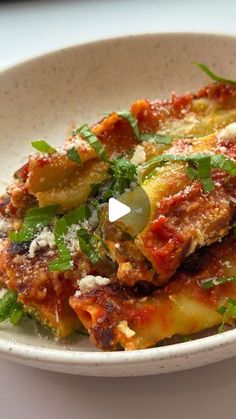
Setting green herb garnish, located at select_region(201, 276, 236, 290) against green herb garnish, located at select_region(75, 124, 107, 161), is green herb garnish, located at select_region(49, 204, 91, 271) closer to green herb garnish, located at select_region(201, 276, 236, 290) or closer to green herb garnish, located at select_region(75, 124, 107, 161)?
green herb garnish, located at select_region(75, 124, 107, 161)

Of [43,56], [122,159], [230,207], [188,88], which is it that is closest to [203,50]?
[188,88]

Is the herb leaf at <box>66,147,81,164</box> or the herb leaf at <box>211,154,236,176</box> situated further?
the herb leaf at <box>66,147,81,164</box>

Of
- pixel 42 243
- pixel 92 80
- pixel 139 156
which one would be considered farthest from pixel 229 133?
pixel 92 80

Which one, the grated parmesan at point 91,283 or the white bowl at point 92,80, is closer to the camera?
the grated parmesan at point 91,283

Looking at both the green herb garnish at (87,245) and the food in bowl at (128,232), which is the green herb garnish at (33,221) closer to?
the food in bowl at (128,232)

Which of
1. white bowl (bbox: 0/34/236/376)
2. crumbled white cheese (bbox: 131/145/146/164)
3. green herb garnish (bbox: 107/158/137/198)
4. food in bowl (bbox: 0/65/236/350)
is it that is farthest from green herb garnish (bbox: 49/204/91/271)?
white bowl (bbox: 0/34/236/376)

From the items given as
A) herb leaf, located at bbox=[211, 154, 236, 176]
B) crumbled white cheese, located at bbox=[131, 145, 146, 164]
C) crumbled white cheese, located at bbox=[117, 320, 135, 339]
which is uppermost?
herb leaf, located at bbox=[211, 154, 236, 176]

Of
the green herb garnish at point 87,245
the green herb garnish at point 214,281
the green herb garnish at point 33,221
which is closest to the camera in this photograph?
the green herb garnish at point 214,281

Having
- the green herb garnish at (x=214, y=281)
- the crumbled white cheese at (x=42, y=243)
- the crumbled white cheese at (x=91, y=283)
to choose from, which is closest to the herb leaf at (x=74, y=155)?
the crumbled white cheese at (x=42, y=243)
